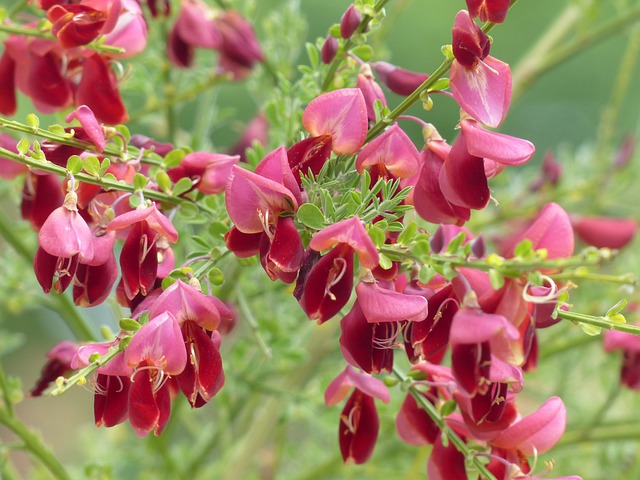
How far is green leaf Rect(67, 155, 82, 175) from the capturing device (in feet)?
1.52

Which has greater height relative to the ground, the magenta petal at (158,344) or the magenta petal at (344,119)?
the magenta petal at (344,119)

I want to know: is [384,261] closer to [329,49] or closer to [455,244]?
[455,244]

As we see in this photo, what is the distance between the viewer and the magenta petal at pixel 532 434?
0.51 metres

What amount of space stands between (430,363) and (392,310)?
129mm

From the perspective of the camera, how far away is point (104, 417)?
47 centimetres

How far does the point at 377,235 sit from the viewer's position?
0.44m

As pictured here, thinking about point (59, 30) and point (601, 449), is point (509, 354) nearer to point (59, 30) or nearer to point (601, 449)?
point (59, 30)

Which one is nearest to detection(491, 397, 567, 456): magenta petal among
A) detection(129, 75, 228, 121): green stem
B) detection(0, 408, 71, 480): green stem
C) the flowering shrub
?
the flowering shrub

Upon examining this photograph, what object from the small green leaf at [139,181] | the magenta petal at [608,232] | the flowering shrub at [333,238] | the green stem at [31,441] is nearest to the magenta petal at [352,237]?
the flowering shrub at [333,238]

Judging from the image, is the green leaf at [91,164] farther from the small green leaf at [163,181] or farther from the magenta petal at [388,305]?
the magenta petal at [388,305]

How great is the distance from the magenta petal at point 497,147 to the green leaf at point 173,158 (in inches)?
6.3

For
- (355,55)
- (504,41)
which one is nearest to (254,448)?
(355,55)

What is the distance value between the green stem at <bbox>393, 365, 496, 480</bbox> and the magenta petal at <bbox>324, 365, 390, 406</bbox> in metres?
0.02

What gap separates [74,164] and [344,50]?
0.58 feet
